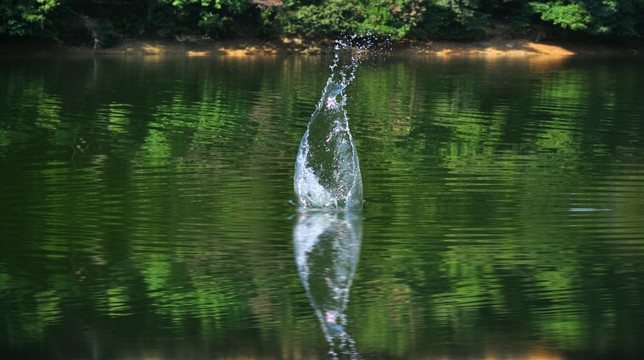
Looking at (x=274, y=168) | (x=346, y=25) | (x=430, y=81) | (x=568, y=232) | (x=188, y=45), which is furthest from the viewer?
(x=346, y=25)

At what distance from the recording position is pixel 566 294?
7750mm

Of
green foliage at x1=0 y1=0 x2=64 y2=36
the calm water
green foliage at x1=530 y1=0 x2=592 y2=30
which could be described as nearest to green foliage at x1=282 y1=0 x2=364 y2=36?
green foliage at x1=530 y1=0 x2=592 y2=30

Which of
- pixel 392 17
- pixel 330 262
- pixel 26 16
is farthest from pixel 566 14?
pixel 330 262

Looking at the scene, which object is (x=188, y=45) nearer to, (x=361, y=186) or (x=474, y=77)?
(x=474, y=77)

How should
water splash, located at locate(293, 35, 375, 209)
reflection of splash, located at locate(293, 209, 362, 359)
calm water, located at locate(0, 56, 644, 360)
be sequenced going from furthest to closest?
water splash, located at locate(293, 35, 375, 209) → reflection of splash, located at locate(293, 209, 362, 359) → calm water, located at locate(0, 56, 644, 360)

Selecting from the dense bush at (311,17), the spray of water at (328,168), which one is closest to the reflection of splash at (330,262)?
the spray of water at (328,168)

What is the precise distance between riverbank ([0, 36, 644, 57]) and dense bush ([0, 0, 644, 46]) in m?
0.48

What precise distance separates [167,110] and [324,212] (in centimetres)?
984

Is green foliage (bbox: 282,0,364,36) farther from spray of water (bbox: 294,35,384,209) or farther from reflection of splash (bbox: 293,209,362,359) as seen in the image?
reflection of splash (bbox: 293,209,362,359)

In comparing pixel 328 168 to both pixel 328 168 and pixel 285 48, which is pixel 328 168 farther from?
pixel 285 48

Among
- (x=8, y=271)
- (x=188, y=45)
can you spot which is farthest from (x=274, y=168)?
(x=188, y=45)

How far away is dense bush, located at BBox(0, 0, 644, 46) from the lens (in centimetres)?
3666

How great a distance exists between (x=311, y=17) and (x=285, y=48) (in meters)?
1.85

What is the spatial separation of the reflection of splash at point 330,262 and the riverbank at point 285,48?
28.1 m
